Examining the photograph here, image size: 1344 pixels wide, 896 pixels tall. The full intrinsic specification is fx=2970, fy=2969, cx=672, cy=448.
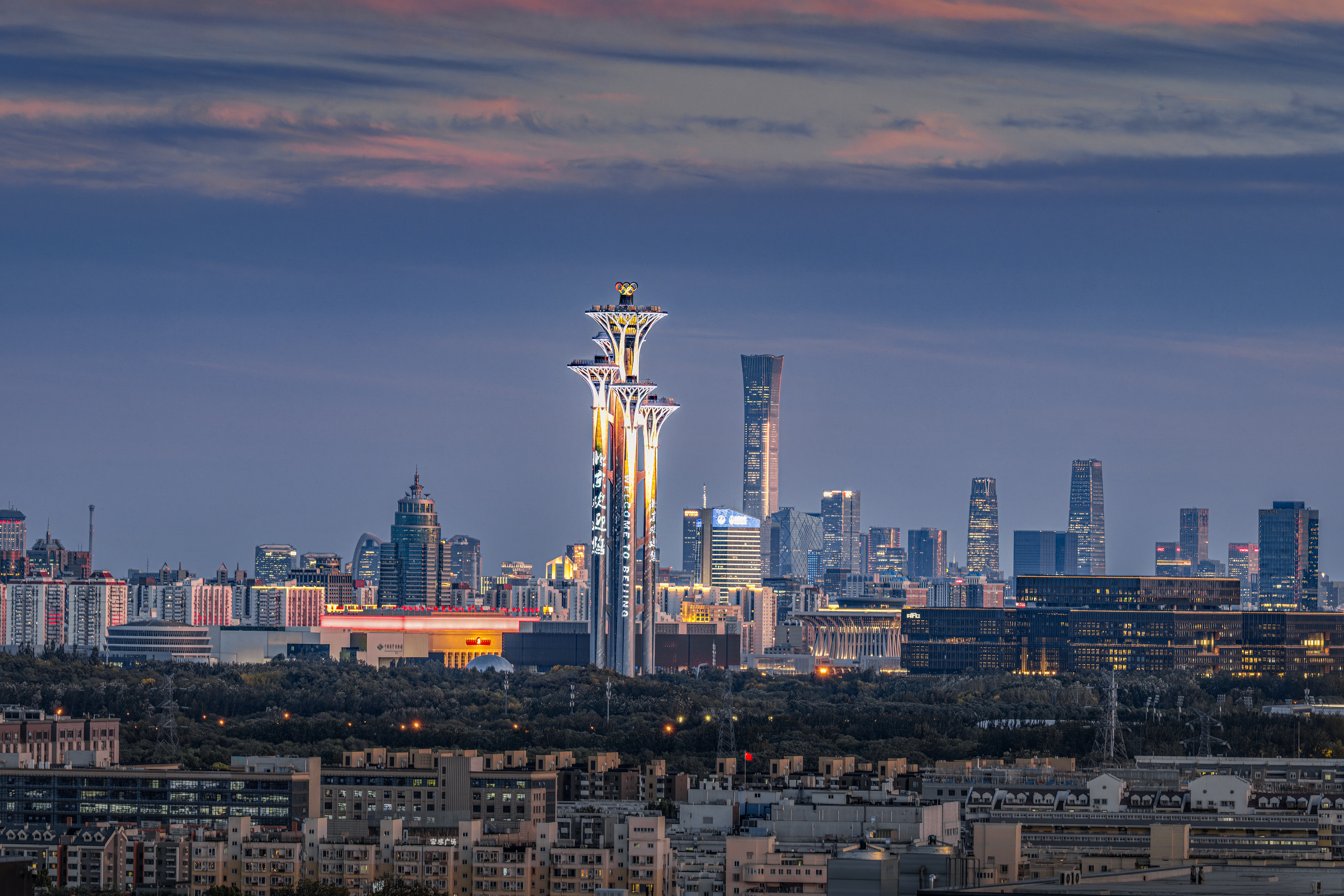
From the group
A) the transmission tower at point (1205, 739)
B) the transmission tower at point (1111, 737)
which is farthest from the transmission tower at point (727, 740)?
the transmission tower at point (1205, 739)

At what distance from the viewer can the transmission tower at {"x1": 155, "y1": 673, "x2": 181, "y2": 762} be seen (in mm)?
159875

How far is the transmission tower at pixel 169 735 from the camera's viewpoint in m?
160

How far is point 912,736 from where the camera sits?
608ft

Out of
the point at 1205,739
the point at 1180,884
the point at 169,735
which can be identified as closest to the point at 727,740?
the point at 1205,739

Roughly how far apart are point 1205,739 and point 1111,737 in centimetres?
1984

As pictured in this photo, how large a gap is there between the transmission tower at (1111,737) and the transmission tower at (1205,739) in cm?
387

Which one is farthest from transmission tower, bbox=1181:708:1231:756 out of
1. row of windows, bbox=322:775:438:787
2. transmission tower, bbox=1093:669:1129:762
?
row of windows, bbox=322:775:438:787

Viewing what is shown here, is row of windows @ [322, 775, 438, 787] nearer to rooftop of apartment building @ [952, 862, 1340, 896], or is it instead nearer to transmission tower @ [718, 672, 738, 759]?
transmission tower @ [718, 672, 738, 759]

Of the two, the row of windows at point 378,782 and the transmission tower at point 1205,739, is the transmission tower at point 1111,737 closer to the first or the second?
the transmission tower at point 1205,739

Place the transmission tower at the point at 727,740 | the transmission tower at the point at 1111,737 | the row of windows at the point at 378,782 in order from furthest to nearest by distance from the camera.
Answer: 1. the transmission tower at the point at 727,740
2. the transmission tower at the point at 1111,737
3. the row of windows at the point at 378,782

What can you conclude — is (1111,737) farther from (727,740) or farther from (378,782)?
(378,782)

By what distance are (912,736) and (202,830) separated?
2959 inches

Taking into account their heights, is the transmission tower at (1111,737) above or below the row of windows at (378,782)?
above

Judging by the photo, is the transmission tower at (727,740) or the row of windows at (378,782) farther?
the transmission tower at (727,740)
